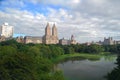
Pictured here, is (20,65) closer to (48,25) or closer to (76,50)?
(76,50)

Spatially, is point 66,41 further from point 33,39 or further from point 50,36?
point 33,39

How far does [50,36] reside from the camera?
467ft

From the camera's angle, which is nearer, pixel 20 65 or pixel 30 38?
pixel 20 65

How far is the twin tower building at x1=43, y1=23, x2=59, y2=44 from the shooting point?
14010cm

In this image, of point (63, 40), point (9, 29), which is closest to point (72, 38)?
point (63, 40)

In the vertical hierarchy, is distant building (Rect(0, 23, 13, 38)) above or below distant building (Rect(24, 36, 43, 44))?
above

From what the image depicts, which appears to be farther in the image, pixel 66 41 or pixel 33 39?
pixel 66 41

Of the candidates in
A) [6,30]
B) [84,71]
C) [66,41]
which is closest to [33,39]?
[66,41]

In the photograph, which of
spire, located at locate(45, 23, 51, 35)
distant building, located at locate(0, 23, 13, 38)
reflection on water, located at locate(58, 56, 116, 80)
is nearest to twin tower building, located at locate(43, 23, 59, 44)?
spire, located at locate(45, 23, 51, 35)

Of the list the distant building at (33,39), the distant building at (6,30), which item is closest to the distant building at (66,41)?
the distant building at (33,39)

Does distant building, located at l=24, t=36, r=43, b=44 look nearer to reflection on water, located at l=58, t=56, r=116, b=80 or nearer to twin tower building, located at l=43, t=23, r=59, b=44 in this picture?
twin tower building, located at l=43, t=23, r=59, b=44

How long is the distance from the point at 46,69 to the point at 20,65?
696 cm

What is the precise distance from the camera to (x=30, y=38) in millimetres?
144375

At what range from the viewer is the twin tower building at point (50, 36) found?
14010 centimetres
